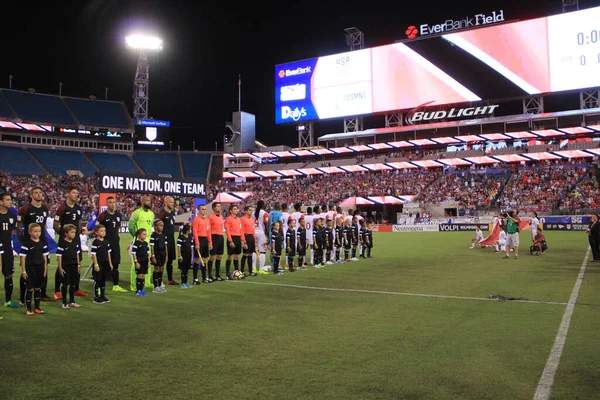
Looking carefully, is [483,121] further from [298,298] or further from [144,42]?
[298,298]

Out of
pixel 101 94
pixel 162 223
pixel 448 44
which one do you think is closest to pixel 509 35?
pixel 448 44

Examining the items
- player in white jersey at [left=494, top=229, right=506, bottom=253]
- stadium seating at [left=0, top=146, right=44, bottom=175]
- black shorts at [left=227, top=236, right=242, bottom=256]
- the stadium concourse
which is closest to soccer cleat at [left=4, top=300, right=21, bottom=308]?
black shorts at [left=227, top=236, right=242, bottom=256]

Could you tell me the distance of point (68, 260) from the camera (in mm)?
9055

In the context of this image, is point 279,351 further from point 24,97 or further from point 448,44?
point 24,97

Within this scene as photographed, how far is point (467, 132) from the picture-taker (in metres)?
56.0

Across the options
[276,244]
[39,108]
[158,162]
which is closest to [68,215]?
[276,244]

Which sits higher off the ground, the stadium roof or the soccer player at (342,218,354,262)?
the stadium roof

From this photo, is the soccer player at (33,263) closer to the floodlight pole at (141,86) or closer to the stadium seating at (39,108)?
the floodlight pole at (141,86)

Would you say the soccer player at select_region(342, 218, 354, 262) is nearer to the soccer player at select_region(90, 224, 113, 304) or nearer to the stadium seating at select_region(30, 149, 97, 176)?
the soccer player at select_region(90, 224, 113, 304)

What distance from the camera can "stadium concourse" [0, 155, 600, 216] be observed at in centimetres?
4378

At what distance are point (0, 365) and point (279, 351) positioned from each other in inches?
126

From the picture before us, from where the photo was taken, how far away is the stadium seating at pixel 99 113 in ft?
220

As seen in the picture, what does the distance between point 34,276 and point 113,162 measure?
61.8m

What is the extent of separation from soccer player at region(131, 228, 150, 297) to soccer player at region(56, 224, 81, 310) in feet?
4.42
